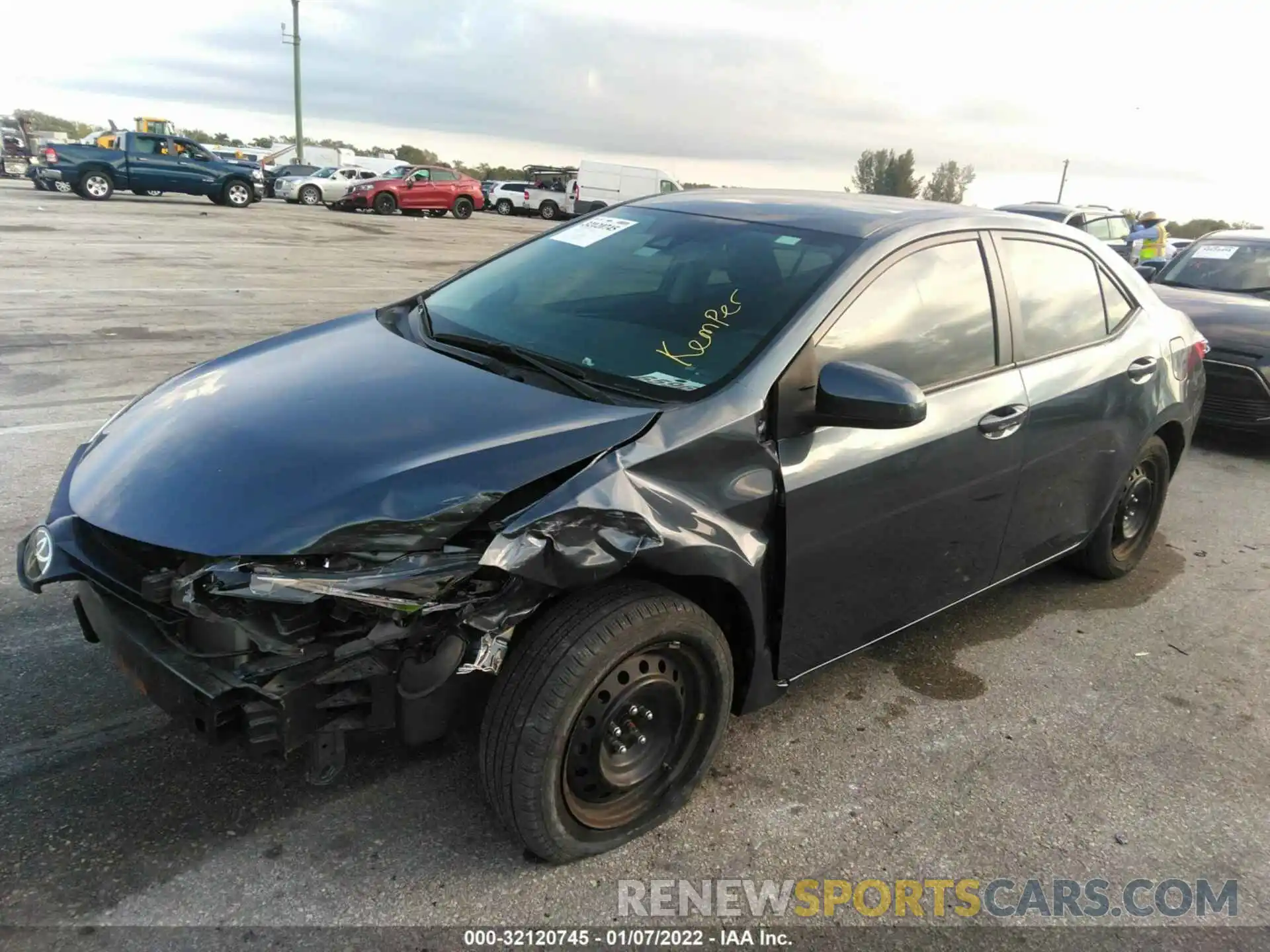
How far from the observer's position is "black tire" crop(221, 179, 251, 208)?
84.9 feet

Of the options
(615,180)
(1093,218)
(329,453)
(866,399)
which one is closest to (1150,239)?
(1093,218)

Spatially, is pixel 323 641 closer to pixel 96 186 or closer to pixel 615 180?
pixel 96 186

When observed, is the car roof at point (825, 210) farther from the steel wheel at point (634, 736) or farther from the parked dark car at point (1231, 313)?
the parked dark car at point (1231, 313)

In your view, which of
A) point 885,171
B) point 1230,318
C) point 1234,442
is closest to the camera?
point 1230,318

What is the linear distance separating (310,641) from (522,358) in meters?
1.15

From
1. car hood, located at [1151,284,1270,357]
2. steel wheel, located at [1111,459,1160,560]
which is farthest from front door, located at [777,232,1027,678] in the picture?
car hood, located at [1151,284,1270,357]

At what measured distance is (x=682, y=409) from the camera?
2.47 m

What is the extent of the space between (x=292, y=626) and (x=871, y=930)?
63.5 inches

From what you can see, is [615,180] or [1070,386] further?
[615,180]

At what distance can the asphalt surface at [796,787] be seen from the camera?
2299 mm

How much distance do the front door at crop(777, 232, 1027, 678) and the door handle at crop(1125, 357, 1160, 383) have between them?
96 cm

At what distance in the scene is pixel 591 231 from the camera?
143 inches

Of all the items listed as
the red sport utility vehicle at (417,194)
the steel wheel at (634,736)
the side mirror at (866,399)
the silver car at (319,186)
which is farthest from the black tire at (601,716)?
the silver car at (319,186)

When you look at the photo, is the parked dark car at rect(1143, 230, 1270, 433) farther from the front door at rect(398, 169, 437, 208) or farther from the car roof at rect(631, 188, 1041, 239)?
the front door at rect(398, 169, 437, 208)
